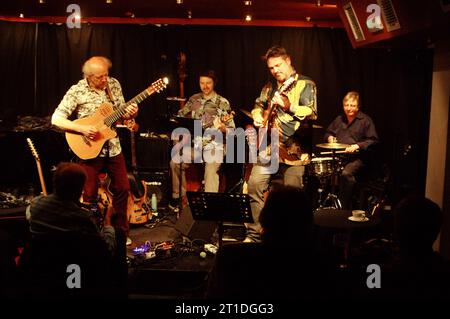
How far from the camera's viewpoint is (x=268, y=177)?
16.8 ft

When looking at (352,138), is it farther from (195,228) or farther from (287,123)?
(195,228)

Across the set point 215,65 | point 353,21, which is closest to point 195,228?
point 353,21

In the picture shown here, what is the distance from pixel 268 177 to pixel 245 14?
3.41 meters

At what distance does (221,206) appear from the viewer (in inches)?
152

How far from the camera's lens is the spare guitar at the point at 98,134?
206 inches

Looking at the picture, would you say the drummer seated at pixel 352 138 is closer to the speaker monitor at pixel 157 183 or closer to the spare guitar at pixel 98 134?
the speaker monitor at pixel 157 183

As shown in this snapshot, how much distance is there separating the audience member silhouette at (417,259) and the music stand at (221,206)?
1548mm

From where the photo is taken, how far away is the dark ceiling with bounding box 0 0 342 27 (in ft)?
22.1

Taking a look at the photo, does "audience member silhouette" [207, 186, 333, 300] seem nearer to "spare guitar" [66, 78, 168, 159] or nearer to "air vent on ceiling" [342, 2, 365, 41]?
"spare guitar" [66, 78, 168, 159]

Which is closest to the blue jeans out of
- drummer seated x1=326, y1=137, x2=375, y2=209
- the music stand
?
the music stand

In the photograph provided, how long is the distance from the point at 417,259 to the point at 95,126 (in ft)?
12.9

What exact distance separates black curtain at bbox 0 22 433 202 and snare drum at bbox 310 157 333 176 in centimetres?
193
